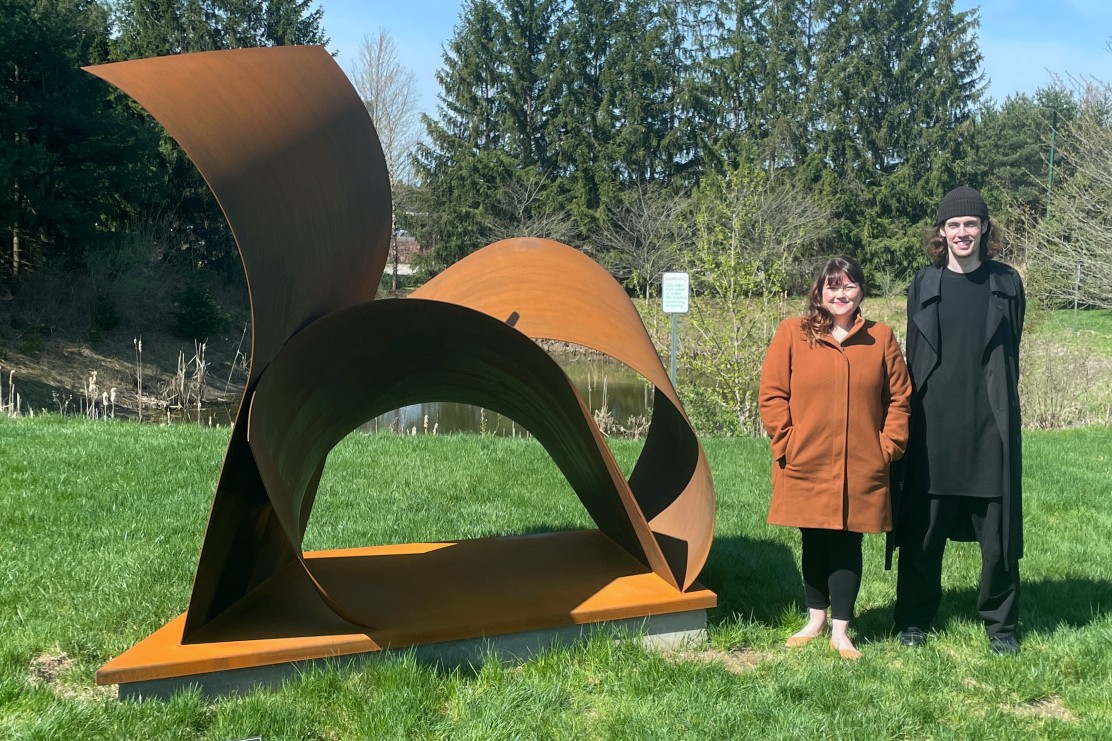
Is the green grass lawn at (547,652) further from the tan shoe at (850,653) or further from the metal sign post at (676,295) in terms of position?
the metal sign post at (676,295)

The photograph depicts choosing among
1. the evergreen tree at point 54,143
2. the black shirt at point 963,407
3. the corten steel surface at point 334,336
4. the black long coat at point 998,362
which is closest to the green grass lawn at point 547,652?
the corten steel surface at point 334,336

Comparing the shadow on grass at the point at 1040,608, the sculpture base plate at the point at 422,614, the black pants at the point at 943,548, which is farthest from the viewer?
the shadow on grass at the point at 1040,608

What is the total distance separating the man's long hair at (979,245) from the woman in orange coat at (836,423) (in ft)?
1.41

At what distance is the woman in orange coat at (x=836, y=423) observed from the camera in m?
3.39

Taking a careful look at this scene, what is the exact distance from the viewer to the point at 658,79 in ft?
116

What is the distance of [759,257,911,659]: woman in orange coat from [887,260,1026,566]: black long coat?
0.17 metres

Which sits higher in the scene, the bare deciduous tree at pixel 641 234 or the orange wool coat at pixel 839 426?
the bare deciduous tree at pixel 641 234

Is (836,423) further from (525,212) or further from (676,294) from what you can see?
(525,212)

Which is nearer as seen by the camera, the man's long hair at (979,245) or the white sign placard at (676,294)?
the man's long hair at (979,245)

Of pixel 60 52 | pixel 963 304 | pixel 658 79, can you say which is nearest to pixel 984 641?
pixel 963 304

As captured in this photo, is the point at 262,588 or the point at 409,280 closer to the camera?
the point at 262,588

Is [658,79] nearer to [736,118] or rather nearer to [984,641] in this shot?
[736,118]

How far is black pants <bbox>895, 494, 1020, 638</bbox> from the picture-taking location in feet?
11.5

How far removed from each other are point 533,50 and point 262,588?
114 feet
